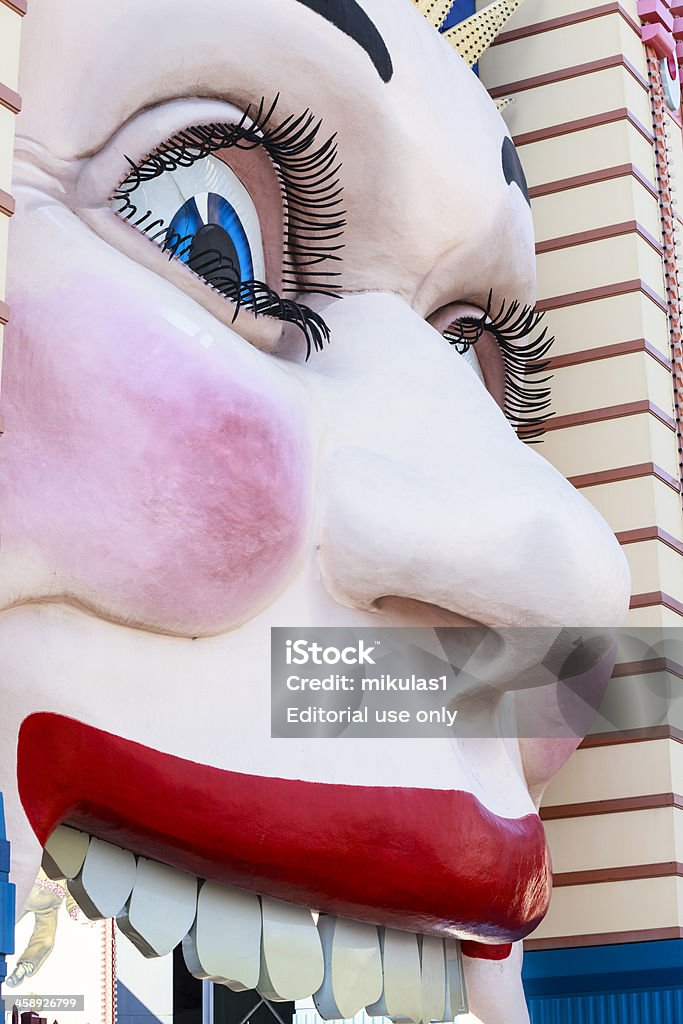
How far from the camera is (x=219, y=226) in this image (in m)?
2.31

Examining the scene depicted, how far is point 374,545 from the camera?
2.14 m

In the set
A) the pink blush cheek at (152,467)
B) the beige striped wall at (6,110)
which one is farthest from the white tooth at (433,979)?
the beige striped wall at (6,110)

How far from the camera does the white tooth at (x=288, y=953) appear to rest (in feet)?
6.97

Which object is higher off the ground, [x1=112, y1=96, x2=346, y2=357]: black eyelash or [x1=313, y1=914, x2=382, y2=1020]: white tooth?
[x1=112, y1=96, x2=346, y2=357]: black eyelash

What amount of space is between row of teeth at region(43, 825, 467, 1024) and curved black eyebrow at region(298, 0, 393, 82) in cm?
126

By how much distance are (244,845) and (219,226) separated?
929 millimetres

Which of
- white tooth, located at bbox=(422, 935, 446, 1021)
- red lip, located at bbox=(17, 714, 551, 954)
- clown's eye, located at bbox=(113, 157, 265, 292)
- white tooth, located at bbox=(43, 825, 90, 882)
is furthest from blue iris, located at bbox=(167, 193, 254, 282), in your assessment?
white tooth, located at bbox=(422, 935, 446, 1021)

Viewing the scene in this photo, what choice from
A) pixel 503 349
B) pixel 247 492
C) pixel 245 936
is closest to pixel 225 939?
pixel 245 936

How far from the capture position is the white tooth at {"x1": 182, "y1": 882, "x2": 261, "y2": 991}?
208 centimetres

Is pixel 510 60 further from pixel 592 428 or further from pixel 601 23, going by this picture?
pixel 592 428

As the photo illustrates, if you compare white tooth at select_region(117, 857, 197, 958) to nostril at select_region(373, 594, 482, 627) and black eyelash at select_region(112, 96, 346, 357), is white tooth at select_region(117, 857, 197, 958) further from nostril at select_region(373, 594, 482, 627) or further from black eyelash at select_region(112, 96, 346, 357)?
black eyelash at select_region(112, 96, 346, 357)

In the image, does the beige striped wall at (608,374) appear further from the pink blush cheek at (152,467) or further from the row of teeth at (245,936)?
the pink blush cheek at (152,467)

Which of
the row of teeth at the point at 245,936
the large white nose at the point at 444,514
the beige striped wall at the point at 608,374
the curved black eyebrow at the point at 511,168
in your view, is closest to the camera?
the row of teeth at the point at 245,936

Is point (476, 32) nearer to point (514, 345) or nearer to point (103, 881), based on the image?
point (514, 345)
